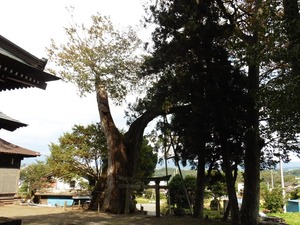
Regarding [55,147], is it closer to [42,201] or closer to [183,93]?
[42,201]

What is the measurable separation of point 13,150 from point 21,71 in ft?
42.6

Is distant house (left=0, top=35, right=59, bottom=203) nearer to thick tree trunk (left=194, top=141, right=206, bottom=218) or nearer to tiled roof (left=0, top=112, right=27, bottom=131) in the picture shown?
tiled roof (left=0, top=112, right=27, bottom=131)

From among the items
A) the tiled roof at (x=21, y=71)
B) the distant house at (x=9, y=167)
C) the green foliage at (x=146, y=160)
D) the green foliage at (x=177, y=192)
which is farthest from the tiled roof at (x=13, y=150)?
the tiled roof at (x=21, y=71)

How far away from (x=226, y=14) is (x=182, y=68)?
2851mm

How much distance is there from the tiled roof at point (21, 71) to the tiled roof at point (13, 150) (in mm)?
11330

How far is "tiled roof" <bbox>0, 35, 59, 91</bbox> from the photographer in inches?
216

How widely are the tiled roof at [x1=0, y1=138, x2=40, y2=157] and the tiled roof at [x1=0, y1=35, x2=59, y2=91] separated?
1133 cm

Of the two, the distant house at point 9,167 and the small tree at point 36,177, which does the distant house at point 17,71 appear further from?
the small tree at point 36,177

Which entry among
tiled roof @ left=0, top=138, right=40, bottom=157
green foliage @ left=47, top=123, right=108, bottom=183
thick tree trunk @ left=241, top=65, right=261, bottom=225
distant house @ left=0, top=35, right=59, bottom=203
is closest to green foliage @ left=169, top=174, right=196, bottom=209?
green foliage @ left=47, top=123, right=108, bottom=183

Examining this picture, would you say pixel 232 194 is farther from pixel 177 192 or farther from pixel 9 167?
pixel 9 167

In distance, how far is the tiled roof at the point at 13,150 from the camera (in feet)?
53.0

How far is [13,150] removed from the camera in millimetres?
17047

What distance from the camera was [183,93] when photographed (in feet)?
39.2

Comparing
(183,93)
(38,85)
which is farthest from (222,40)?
(38,85)
